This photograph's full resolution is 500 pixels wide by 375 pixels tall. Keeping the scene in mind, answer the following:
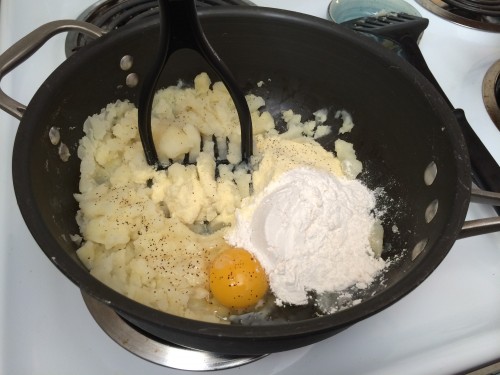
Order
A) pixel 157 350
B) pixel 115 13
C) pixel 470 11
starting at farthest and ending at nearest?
pixel 470 11
pixel 115 13
pixel 157 350

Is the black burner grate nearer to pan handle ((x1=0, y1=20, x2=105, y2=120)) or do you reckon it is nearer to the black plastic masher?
the black plastic masher

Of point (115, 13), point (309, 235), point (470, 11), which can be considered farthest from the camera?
point (470, 11)

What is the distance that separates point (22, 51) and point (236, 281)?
52cm

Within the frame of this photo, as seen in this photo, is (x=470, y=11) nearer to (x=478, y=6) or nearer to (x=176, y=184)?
(x=478, y=6)

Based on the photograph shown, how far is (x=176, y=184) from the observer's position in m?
0.98

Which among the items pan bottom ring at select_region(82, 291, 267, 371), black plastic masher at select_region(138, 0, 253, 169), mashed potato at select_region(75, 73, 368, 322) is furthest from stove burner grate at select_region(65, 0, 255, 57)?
pan bottom ring at select_region(82, 291, 267, 371)

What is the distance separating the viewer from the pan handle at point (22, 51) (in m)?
0.79


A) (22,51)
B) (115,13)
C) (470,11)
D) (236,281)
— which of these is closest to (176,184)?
(236,281)

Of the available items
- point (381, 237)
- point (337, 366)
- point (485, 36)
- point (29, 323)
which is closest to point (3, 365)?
point (29, 323)

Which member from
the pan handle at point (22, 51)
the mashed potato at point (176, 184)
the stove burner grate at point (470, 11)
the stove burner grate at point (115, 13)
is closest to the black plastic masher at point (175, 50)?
the mashed potato at point (176, 184)

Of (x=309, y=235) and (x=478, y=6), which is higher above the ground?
(x=478, y=6)

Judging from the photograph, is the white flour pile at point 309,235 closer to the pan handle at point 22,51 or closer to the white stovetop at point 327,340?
the white stovetop at point 327,340

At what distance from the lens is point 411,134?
3.05 ft

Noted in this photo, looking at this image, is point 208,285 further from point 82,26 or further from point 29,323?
point 82,26
